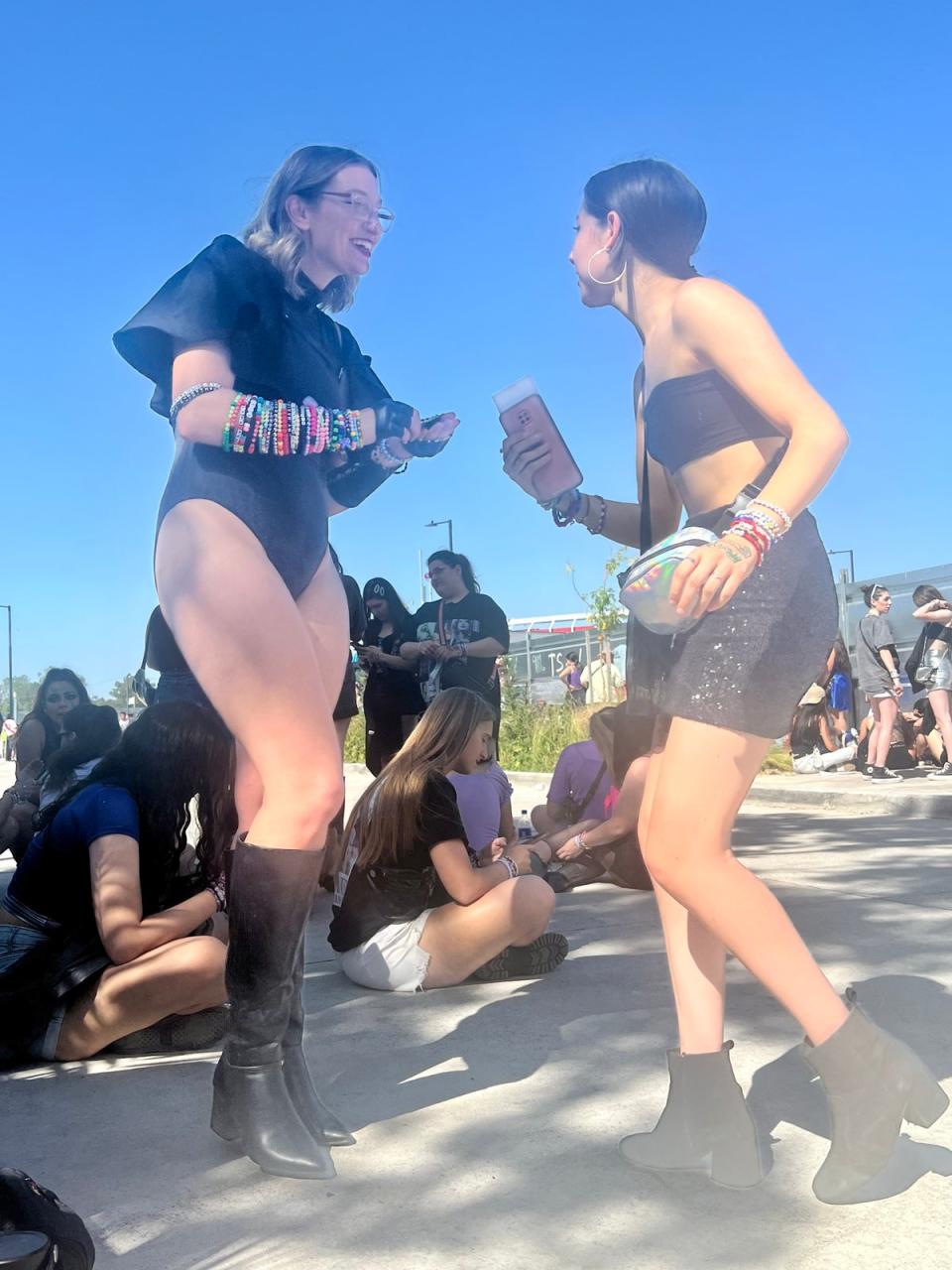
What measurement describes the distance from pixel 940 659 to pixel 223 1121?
9.86m

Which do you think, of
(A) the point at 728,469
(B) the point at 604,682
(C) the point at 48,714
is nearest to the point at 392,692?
(C) the point at 48,714

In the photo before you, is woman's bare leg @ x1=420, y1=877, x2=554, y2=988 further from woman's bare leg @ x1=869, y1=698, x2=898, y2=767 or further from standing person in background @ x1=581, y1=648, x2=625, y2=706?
standing person in background @ x1=581, y1=648, x2=625, y2=706

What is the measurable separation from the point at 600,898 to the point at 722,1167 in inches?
136

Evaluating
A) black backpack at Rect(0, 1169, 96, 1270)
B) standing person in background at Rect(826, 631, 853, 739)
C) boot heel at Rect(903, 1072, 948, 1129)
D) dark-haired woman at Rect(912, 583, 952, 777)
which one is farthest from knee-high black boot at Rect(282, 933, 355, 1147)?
standing person in background at Rect(826, 631, 853, 739)

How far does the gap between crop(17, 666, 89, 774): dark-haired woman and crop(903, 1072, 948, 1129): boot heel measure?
5968 millimetres

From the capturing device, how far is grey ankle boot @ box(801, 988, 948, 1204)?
206 centimetres

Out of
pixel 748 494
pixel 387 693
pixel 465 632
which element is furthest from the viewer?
pixel 387 693

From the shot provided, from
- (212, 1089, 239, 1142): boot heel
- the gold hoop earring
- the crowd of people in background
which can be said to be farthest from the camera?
the crowd of people in background

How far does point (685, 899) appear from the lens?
86.2 inches

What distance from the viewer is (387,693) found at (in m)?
7.14

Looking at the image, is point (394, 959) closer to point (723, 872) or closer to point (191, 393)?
point (723, 872)

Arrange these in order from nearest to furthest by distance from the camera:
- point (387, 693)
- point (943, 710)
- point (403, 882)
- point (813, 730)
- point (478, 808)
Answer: point (403, 882)
point (478, 808)
point (387, 693)
point (943, 710)
point (813, 730)

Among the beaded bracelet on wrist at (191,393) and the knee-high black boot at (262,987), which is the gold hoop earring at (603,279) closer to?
the beaded bracelet on wrist at (191,393)

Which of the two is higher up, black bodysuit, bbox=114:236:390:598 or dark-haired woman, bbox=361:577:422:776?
black bodysuit, bbox=114:236:390:598
